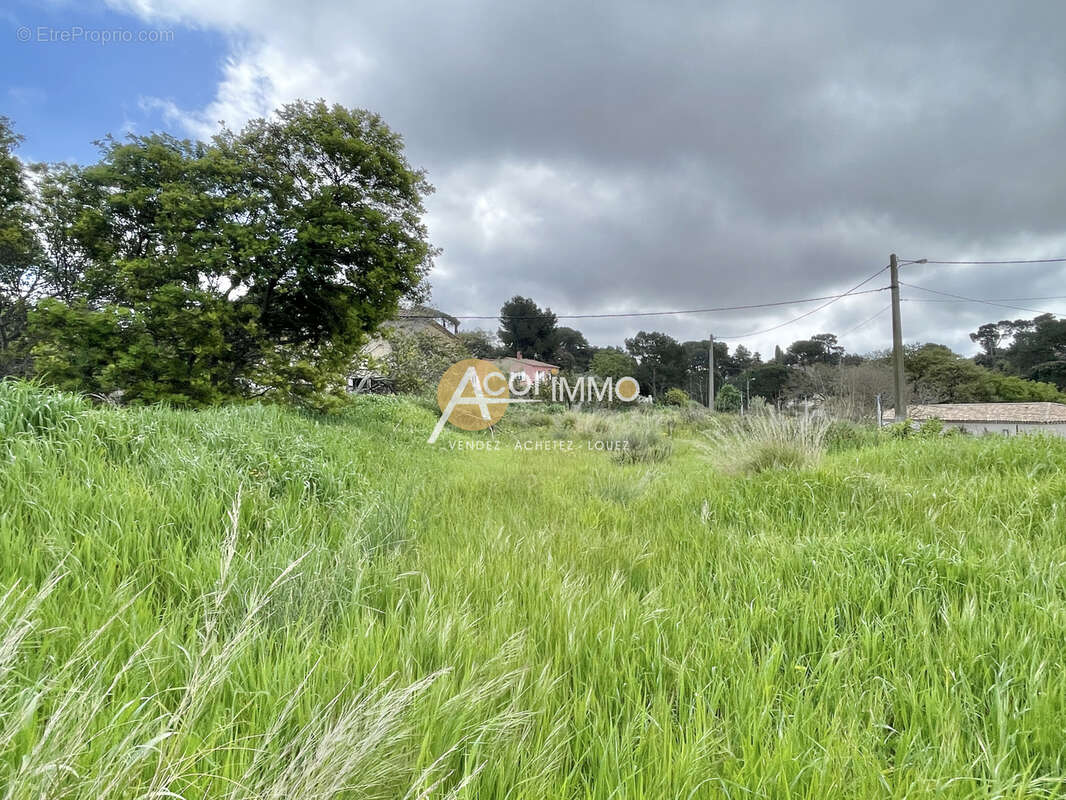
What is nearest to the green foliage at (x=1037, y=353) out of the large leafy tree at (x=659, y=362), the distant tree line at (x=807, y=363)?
the distant tree line at (x=807, y=363)

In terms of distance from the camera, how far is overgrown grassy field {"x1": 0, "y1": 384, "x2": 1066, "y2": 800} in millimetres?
851

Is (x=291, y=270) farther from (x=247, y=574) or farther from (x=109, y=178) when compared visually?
(x=247, y=574)

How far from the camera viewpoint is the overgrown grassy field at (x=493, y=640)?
851 millimetres

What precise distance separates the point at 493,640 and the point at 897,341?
16165mm

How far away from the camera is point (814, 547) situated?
2094 mm

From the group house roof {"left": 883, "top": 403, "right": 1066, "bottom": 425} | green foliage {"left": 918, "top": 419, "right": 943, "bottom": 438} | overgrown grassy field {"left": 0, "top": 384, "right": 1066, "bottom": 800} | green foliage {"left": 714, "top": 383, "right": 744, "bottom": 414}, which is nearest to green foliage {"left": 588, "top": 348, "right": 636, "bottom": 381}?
green foliage {"left": 714, "top": 383, "right": 744, "bottom": 414}

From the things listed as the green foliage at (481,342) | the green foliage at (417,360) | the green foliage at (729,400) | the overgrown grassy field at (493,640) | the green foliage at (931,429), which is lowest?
the overgrown grassy field at (493,640)

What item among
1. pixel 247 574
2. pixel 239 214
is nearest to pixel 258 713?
pixel 247 574

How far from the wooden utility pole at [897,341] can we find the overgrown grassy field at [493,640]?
11.9 metres

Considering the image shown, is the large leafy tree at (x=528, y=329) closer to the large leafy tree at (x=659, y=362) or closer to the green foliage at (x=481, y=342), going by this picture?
the green foliage at (x=481, y=342)

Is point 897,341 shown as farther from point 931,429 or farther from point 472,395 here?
point 472,395

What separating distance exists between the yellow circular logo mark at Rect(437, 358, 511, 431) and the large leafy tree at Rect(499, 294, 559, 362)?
26.4 m

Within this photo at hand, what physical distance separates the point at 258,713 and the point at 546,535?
171 centimetres

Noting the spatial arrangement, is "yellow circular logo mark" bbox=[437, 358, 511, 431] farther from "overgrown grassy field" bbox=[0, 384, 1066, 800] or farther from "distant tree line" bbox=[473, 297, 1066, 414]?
"overgrown grassy field" bbox=[0, 384, 1066, 800]
